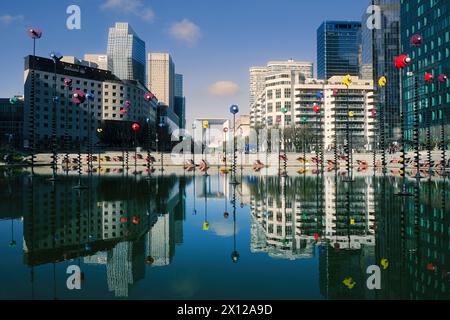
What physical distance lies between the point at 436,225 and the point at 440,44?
250 feet

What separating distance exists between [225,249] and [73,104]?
117m

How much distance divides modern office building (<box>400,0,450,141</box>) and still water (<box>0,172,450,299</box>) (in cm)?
6312

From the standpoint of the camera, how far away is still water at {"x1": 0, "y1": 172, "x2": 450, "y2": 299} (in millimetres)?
7168

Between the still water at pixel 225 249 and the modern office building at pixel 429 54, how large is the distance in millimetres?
63117

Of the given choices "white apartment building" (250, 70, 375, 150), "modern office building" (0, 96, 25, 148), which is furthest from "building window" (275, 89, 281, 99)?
"modern office building" (0, 96, 25, 148)

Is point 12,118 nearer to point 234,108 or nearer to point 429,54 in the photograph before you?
point 234,108

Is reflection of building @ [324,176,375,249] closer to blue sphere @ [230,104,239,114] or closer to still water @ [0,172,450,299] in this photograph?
still water @ [0,172,450,299]

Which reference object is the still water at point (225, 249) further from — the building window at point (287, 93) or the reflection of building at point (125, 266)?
the building window at point (287, 93)

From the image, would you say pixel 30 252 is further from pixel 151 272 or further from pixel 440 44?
pixel 440 44

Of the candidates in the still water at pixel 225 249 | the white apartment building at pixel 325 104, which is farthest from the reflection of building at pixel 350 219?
the white apartment building at pixel 325 104

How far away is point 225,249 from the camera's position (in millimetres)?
10391

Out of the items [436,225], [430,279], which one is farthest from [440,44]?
[430,279]

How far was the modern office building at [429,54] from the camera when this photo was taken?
73.6 meters
